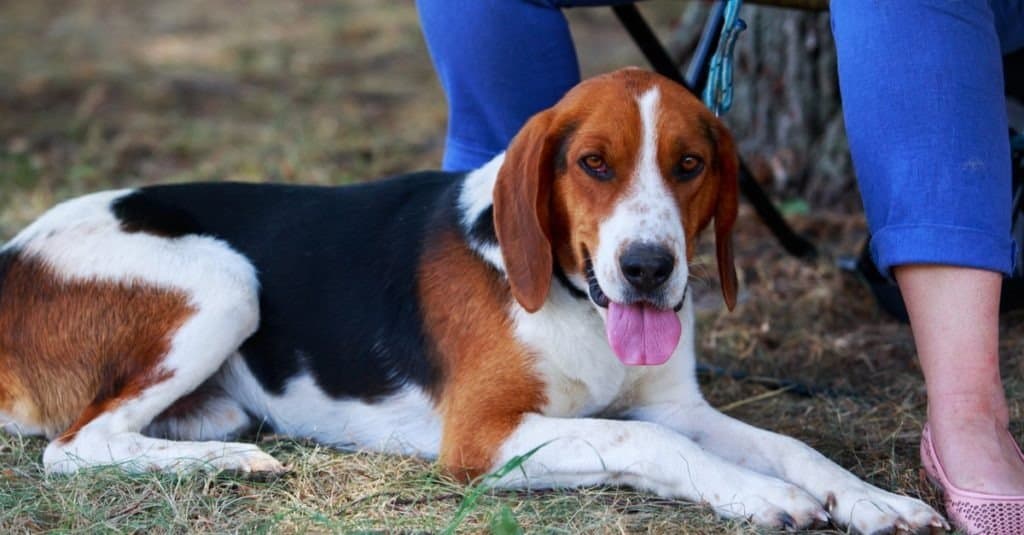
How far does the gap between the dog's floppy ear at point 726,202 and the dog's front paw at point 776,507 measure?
619 mm

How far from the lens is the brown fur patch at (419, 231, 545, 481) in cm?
328

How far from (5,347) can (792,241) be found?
2868mm

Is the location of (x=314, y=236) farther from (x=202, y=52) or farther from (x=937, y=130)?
(x=202, y=52)

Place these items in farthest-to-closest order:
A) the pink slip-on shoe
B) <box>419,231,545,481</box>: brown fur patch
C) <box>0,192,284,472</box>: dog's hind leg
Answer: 1. <box>0,192,284,472</box>: dog's hind leg
2. <box>419,231,545,481</box>: brown fur patch
3. the pink slip-on shoe

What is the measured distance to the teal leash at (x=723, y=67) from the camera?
12.2 ft

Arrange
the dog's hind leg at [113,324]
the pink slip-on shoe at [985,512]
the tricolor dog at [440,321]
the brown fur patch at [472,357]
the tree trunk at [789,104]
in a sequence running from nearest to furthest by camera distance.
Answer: the pink slip-on shoe at [985,512]
the tricolor dog at [440,321]
the brown fur patch at [472,357]
the dog's hind leg at [113,324]
the tree trunk at [789,104]

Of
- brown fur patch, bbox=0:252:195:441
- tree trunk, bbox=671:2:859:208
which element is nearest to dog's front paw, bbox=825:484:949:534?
brown fur patch, bbox=0:252:195:441

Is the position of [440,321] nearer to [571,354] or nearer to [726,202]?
[571,354]

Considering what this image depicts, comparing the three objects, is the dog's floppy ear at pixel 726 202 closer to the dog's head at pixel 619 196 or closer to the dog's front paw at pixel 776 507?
the dog's head at pixel 619 196

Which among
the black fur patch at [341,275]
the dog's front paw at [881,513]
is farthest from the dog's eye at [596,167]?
the dog's front paw at [881,513]

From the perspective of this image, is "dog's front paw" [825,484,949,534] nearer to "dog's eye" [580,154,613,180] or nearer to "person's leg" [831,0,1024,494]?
"person's leg" [831,0,1024,494]

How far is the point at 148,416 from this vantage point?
3531 mm

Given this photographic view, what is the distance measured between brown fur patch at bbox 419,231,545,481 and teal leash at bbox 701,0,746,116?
32.8 inches

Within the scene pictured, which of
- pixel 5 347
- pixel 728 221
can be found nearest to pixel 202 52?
pixel 5 347
